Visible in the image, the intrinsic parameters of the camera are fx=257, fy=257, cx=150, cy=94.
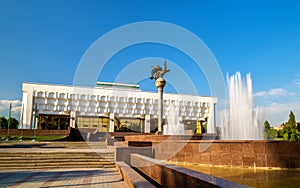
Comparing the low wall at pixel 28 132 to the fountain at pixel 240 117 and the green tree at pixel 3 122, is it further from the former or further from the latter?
the green tree at pixel 3 122

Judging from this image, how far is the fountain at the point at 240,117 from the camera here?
60.3 ft

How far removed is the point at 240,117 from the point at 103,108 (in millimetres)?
42222

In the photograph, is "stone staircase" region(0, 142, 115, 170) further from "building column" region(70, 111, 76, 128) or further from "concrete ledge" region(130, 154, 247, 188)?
"building column" region(70, 111, 76, 128)

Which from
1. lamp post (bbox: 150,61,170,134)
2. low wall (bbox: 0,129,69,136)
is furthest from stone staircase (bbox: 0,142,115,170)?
low wall (bbox: 0,129,69,136)

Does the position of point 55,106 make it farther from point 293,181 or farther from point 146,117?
point 293,181

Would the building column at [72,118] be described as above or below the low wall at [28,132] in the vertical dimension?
above

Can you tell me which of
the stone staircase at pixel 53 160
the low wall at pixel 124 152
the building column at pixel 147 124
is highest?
the building column at pixel 147 124

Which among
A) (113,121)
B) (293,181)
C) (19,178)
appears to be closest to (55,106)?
(113,121)

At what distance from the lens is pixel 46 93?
5425 cm

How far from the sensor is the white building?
54281mm

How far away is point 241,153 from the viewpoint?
1197 centimetres

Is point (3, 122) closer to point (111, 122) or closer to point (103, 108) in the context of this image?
point (103, 108)

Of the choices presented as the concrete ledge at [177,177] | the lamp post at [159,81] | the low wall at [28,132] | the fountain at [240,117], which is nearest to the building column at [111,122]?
the low wall at [28,132]

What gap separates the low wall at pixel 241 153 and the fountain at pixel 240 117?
6.41 m
